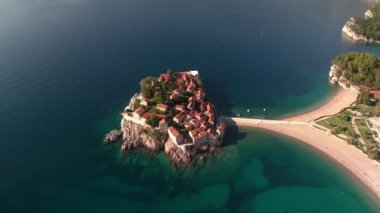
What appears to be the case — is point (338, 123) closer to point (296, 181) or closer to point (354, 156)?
point (354, 156)

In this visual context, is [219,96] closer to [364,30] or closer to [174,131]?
[174,131]

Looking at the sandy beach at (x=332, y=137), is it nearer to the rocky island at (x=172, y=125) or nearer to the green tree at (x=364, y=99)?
the green tree at (x=364, y=99)

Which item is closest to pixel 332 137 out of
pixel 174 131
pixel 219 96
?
pixel 219 96

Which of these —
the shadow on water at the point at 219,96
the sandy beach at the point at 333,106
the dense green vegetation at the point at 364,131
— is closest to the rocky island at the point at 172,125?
the shadow on water at the point at 219,96

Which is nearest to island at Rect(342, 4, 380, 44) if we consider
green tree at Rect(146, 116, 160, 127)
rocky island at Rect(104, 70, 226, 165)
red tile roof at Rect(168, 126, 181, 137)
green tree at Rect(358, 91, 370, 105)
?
green tree at Rect(358, 91, 370, 105)

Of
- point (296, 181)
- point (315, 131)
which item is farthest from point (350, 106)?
→ point (296, 181)

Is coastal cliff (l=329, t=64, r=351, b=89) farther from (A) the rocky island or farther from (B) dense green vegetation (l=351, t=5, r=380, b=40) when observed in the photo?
(A) the rocky island
